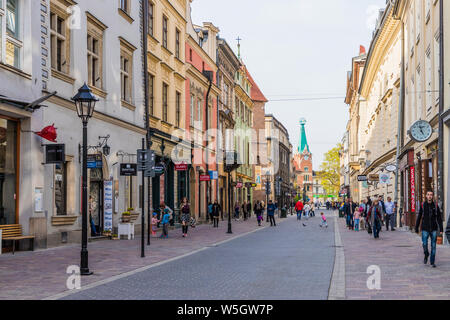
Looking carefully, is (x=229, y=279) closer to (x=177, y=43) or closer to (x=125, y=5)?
(x=125, y=5)

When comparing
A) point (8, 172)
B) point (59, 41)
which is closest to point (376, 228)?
point (59, 41)

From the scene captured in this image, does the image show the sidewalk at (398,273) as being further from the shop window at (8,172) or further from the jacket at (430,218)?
the shop window at (8,172)

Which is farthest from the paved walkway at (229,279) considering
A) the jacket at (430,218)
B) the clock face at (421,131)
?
the clock face at (421,131)

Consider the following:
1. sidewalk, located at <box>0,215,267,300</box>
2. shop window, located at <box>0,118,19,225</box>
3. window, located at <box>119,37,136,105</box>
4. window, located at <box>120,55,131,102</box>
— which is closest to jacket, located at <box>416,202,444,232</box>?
sidewalk, located at <box>0,215,267,300</box>

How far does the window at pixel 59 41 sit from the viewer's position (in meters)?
20.5

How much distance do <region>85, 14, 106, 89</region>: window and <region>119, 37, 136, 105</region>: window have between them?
225cm

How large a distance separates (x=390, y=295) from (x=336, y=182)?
9065cm

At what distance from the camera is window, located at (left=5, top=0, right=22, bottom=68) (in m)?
17.8

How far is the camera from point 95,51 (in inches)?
947

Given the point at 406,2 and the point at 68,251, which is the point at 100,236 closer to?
the point at 68,251

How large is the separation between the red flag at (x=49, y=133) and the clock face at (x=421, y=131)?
12711mm

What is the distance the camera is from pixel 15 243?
59.3 ft

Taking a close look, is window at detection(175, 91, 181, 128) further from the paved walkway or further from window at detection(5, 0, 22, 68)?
the paved walkway
